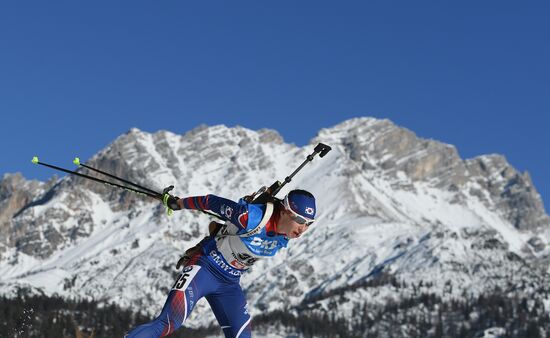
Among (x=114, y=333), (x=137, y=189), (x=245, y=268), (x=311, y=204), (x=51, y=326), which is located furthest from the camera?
(x=114, y=333)

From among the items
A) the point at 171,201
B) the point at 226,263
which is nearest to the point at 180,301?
the point at 226,263

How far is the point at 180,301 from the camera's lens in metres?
15.1

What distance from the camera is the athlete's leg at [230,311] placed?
628 inches

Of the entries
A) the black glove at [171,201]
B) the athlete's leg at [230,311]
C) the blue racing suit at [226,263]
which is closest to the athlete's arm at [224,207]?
the blue racing suit at [226,263]

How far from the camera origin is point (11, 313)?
559 feet

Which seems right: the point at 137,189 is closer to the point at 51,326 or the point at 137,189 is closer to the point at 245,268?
the point at 245,268

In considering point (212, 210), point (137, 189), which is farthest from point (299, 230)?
point (137, 189)

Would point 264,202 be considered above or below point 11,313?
below

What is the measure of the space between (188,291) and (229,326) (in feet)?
3.51

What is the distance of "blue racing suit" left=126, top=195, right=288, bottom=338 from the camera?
1509cm

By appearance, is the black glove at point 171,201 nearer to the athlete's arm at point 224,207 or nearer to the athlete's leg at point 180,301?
the athlete's arm at point 224,207

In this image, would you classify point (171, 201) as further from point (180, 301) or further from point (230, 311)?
point (230, 311)

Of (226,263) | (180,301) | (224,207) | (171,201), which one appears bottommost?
(180,301)

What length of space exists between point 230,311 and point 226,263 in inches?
30.8
